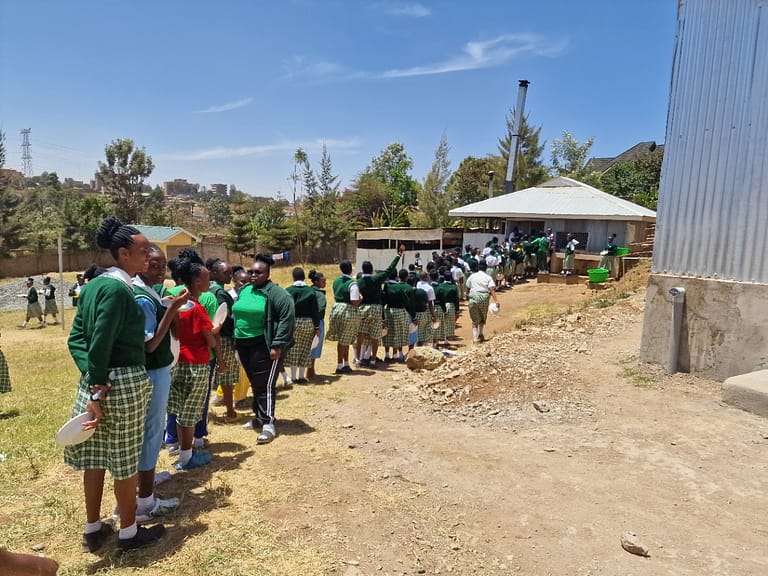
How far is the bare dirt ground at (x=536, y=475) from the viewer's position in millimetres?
3188

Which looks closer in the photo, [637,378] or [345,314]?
[637,378]

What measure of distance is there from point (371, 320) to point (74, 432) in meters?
5.77

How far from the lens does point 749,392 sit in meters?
5.45

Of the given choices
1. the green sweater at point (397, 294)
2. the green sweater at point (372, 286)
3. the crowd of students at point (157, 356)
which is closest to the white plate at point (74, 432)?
the crowd of students at point (157, 356)

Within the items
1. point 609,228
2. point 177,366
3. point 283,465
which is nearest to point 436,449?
point 283,465

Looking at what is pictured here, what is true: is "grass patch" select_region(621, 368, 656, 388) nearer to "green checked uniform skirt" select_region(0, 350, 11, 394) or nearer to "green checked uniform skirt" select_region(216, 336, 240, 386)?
"green checked uniform skirt" select_region(216, 336, 240, 386)

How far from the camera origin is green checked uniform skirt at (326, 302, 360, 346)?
7.87 m

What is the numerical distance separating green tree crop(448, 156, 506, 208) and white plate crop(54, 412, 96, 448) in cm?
4035

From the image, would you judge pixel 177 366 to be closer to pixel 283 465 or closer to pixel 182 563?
pixel 283 465

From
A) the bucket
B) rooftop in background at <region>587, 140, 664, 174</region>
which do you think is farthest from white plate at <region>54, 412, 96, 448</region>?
rooftop in background at <region>587, 140, 664, 174</region>

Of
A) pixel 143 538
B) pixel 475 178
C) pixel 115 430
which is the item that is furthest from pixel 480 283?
pixel 475 178

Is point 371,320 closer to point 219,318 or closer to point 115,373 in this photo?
point 219,318

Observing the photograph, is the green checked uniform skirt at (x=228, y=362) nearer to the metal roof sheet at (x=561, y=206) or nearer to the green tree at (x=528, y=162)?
the metal roof sheet at (x=561, y=206)

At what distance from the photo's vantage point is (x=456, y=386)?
645 cm
